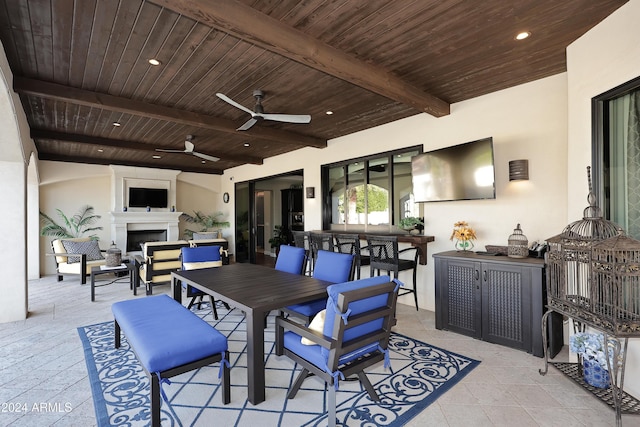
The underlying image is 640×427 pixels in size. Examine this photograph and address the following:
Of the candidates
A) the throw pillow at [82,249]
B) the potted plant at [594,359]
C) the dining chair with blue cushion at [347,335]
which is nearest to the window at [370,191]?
the potted plant at [594,359]

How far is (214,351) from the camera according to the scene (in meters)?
2.17

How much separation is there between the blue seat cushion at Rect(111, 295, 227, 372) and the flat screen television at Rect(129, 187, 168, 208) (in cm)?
657

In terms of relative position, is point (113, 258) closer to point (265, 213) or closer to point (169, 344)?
point (169, 344)

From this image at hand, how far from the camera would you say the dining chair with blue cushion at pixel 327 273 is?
3.01 m

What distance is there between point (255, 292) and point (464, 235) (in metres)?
2.55

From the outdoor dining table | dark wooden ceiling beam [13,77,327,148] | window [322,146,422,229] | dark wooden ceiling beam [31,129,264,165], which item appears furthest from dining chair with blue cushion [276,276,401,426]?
dark wooden ceiling beam [31,129,264,165]

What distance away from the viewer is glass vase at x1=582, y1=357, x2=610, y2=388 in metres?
2.23

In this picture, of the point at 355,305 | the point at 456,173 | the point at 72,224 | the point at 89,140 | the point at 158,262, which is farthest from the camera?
the point at 72,224

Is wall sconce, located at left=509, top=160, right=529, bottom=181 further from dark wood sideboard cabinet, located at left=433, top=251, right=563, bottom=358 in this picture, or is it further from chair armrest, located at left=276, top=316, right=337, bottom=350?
chair armrest, located at left=276, top=316, right=337, bottom=350

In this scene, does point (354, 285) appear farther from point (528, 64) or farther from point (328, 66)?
point (528, 64)

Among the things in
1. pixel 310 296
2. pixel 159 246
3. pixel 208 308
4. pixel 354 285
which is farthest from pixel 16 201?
pixel 354 285

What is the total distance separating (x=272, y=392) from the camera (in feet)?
7.75

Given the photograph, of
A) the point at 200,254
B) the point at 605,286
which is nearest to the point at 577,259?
the point at 605,286

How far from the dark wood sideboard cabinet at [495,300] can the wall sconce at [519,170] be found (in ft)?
3.04
